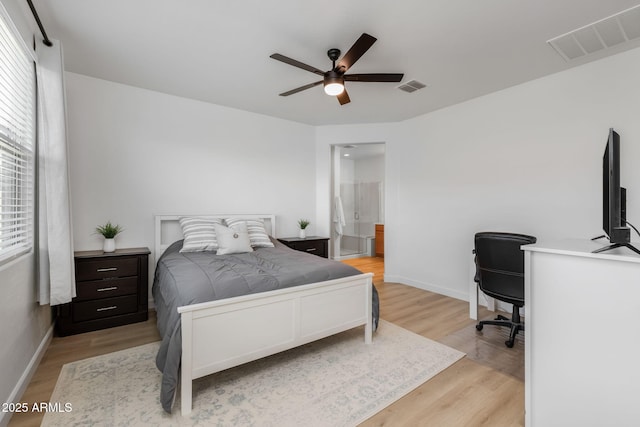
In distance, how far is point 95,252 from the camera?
2992mm

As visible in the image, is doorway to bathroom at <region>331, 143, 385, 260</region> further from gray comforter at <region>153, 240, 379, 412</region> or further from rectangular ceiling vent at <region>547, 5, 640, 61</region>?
rectangular ceiling vent at <region>547, 5, 640, 61</region>

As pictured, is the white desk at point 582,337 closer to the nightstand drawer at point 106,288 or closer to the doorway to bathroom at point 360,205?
the nightstand drawer at point 106,288

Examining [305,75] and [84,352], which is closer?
[84,352]

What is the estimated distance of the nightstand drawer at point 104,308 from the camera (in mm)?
2736

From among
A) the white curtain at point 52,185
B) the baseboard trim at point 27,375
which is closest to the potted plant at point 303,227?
the white curtain at point 52,185

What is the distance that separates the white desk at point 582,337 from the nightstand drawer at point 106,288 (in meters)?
3.37

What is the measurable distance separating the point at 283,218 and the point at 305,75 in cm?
220

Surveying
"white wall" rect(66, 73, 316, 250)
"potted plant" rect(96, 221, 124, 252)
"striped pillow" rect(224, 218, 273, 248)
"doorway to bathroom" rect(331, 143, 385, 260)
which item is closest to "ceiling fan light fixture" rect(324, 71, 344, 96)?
"striped pillow" rect(224, 218, 273, 248)

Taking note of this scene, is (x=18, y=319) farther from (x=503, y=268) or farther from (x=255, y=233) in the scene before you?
(x=503, y=268)

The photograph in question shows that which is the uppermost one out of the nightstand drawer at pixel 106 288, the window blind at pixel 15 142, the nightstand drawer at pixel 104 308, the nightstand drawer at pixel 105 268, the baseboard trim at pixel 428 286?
the window blind at pixel 15 142

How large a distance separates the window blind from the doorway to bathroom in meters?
5.21

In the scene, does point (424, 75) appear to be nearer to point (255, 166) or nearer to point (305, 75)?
point (305, 75)

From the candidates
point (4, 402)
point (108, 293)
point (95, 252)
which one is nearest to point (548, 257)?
point (4, 402)

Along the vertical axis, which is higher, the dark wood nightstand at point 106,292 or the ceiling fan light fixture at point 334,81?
the ceiling fan light fixture at point 334,81
